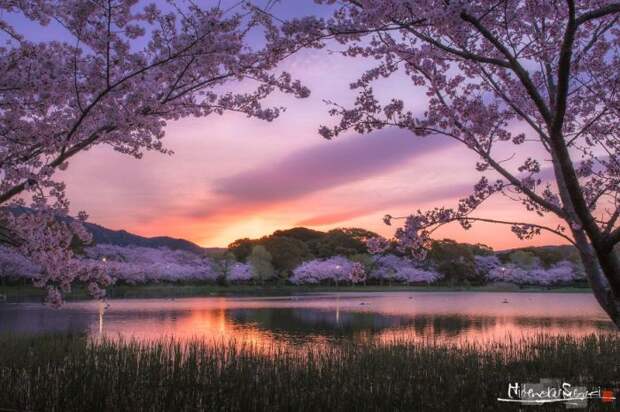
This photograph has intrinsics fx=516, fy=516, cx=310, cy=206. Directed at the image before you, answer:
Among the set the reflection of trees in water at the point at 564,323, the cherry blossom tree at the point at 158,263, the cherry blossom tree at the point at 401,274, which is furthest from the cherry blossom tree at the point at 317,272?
the reflection of trees in water at the point at 564,323

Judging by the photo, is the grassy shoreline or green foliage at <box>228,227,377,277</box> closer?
the grassy shoreline

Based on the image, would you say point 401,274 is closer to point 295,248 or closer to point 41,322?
point 295,248

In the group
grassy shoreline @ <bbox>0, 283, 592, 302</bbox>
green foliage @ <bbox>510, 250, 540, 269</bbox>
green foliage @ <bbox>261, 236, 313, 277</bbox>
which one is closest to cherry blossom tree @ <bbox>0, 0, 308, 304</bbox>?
grassy shoreline @ <bbox>0, 283, 592, 302</bbox>

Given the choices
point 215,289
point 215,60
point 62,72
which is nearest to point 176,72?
point 215,60

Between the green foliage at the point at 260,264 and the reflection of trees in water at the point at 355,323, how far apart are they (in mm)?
49448

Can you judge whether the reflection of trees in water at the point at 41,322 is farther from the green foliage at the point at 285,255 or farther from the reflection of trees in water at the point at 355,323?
the green foliage at the point at 285,255

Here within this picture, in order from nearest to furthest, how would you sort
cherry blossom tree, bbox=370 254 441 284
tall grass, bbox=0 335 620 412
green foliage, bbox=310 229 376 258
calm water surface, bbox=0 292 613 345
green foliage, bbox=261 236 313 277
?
1. tall grass, bbox=0 335 620 412
2. calm water surface, bbox=0 292 613 345
3. cherry blossom tree, bbox=370 254 441 284
4. green foliage, bbox=261 236 313 277
5. green foliage, bbox=310 229 376 258

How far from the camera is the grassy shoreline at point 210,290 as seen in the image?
58.9 meters

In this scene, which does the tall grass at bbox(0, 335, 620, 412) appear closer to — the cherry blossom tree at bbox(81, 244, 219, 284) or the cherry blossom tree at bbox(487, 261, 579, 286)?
the cherry blossom tree at bbox(81, 244, 219, 284)

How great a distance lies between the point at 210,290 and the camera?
81.4 m

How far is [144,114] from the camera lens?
7188 mm

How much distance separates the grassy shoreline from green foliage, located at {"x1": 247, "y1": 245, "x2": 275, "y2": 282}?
2.08 metres

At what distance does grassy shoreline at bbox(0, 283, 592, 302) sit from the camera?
193ft

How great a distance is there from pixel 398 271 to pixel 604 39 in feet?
316
